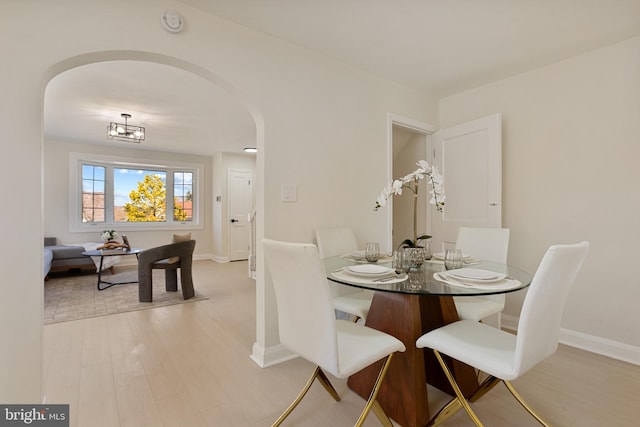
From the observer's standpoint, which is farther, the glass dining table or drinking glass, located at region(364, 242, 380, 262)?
drinking glass, located at region(364, 242, 380, 262)

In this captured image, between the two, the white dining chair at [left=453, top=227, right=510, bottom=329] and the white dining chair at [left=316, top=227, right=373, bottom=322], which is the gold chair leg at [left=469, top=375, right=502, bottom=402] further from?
the white dining chair at [left=316, top=227, right=373, bottom=322]

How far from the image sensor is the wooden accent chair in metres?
3.68

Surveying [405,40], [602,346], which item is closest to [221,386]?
[405,40]

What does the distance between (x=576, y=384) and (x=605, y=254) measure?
114 cm

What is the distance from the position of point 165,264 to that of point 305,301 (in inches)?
129

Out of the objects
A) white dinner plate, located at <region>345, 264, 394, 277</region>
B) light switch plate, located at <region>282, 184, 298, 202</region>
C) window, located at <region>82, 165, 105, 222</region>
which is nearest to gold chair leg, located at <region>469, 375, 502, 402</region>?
white dinner plate, located at <region>345, 264, 394, 277</region>

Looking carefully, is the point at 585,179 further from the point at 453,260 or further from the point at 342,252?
the point at 342,252

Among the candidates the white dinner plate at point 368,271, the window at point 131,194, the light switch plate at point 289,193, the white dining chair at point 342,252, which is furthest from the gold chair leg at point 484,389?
the window at point 131,194

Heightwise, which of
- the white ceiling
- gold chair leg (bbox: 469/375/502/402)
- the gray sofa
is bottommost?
gold chair leg (bbox: 469/375/502/402)

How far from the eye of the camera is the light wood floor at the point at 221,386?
63.4 inches

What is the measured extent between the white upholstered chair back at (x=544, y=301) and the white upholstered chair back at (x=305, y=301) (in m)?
0.73

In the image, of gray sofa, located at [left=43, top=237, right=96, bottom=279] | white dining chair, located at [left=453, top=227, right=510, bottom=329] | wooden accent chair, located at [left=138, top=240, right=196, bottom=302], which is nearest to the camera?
white dining chair, located at [left=453, top=227, right=510, bottom=329]

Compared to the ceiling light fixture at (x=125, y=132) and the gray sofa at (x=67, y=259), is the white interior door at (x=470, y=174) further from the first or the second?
the gray sofa at (x=67, y=259)

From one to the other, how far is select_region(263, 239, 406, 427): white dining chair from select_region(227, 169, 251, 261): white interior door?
5561 millimetres
